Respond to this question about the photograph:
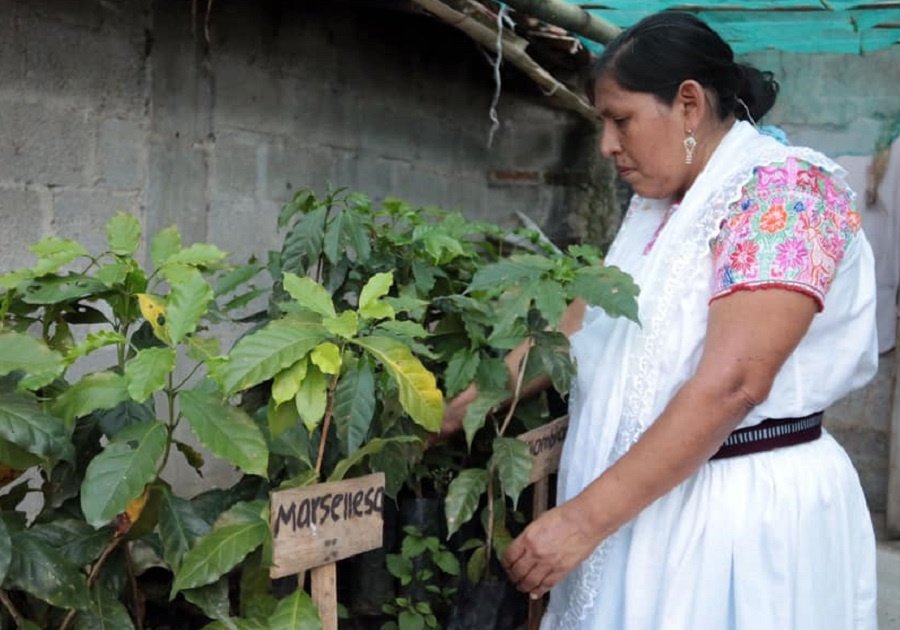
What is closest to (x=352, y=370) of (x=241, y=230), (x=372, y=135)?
(x=241, y=230)

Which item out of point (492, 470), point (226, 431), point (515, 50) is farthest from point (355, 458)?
point (515, 50)

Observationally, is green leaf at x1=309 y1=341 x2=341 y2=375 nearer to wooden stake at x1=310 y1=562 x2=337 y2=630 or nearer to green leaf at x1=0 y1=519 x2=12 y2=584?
wooden stake at x1=310 y1=562 x2=337 y2=630

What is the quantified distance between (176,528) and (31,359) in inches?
12.4

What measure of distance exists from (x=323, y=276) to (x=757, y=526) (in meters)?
0.93

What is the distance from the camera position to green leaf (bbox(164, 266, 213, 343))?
4.71 ft

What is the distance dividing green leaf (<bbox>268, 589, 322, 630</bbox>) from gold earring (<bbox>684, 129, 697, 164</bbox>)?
941 millimetres

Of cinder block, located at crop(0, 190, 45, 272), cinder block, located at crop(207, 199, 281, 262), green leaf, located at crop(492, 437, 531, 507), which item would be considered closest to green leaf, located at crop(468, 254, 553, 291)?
green leaf, located at crop(492, 437, 531, 507)

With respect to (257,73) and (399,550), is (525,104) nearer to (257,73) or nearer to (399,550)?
(257,73)

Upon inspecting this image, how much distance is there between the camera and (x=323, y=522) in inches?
56.5

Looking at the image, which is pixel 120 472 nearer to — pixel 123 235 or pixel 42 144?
pixel 123 235

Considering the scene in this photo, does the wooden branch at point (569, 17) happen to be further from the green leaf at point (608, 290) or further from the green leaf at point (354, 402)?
the green leaf at point (354, 402)

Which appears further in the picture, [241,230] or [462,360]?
[241,230]

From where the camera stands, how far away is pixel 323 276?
6.93ft

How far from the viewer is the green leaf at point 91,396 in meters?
1.39
